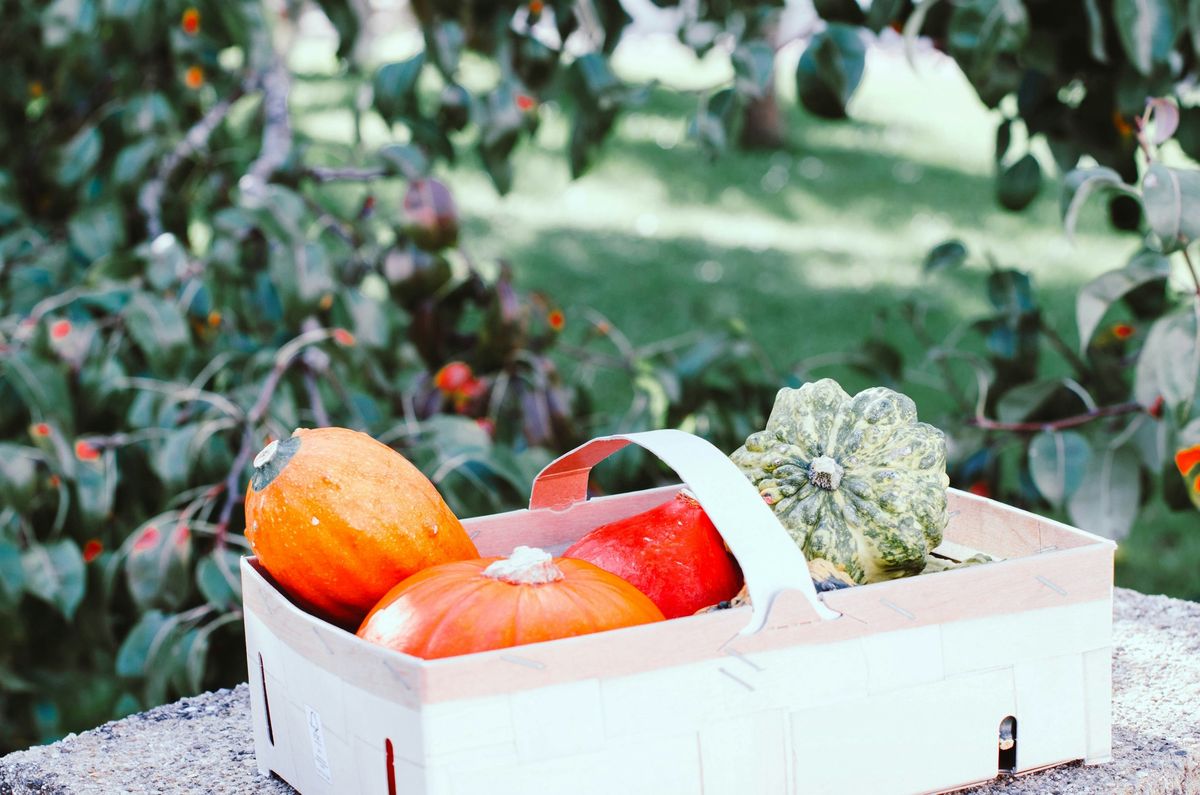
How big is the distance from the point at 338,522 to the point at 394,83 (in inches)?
57.1

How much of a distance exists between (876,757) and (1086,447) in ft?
3.59

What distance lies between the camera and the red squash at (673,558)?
48.7 inches

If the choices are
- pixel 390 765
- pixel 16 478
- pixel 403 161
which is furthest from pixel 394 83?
pixel 390 765

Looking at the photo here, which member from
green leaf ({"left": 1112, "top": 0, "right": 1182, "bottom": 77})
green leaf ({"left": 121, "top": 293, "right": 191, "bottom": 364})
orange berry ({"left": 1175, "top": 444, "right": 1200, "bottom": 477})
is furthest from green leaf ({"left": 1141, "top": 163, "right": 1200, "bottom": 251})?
green leaf ({"left": 121, "top": 293, "right": 191, "bottom": 364})

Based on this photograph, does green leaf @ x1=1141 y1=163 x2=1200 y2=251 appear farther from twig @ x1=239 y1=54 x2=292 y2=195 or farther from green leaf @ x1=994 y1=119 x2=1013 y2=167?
twig @ x1=239 y1=54 x2=292 y2=195

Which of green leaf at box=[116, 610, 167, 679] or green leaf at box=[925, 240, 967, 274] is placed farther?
green leaf at box=[925, 240, 967, 274]

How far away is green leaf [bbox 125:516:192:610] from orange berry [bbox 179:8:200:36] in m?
1.14

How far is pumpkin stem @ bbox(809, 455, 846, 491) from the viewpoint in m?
1.27

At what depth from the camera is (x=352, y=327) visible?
7.78 ft

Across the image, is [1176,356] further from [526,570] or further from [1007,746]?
[526,570]

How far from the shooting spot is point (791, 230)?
6.51 metres

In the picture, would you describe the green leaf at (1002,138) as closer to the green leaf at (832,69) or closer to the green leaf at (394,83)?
the green leaf at (832,69)

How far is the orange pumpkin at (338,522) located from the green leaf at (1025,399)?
4.28 feet

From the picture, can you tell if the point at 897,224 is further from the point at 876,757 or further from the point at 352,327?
the point at 876,757
